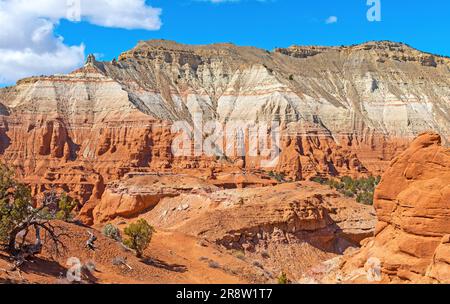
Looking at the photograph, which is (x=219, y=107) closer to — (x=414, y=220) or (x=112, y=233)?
(x=112, y=233)

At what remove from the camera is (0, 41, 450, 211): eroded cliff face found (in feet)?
283

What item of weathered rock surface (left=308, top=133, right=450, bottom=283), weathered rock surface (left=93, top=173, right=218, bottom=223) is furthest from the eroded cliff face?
Answer: weathered rock surface (left=308, top=133, right=450, bottom=283)

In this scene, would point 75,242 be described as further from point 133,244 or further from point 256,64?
point 256,64

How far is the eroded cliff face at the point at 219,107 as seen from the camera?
283 feet

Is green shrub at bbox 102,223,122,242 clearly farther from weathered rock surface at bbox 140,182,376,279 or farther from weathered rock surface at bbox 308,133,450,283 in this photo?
weathered rock surface at bbox 308,133,450,283

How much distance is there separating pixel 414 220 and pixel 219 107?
99696 mm

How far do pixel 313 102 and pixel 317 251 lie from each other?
271 feet

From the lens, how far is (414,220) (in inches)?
698

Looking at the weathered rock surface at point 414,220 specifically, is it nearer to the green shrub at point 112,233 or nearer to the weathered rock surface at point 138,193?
the green shrub at point 112,233

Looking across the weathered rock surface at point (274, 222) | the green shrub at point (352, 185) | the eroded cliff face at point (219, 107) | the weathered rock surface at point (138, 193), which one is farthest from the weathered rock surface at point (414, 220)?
the green shrub at point (352, 185)

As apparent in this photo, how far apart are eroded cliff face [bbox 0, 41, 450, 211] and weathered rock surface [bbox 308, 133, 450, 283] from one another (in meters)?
52.2

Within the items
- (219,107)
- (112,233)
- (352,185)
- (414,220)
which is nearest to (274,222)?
(112,233)

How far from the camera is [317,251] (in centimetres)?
3709
